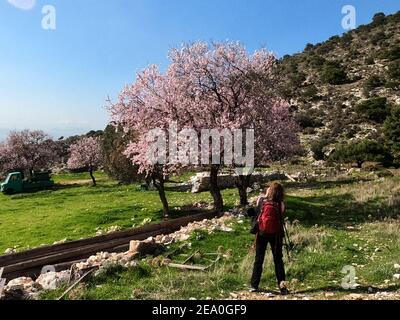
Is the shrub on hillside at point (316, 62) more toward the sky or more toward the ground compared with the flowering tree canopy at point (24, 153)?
more toward the sky

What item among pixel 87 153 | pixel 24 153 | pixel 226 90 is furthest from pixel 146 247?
pixel 24 153

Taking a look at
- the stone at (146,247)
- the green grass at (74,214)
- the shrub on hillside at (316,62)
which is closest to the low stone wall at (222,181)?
the green grass at (74,214)

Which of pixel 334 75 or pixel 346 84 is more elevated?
pixel 334 75

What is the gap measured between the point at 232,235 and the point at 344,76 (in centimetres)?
7104

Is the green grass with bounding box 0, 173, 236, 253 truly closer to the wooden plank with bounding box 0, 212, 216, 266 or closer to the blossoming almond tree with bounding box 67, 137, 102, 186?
the wooden plank with bounding box 0, 212, 216, 266

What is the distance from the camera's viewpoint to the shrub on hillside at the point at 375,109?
206 ft

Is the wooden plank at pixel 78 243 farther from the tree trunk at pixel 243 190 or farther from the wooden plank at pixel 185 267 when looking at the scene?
the wooden plank at pixel 185 267

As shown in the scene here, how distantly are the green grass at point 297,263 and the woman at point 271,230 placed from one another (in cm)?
67

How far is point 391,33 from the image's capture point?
287ft

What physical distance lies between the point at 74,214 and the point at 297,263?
843 inches

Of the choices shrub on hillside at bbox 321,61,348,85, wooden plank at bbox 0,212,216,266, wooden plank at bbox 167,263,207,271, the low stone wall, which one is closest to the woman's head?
wooden plank at bbox 167,263,207,271

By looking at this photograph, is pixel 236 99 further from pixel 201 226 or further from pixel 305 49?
pixel 305 49

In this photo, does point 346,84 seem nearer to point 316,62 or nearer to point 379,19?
point 316,62

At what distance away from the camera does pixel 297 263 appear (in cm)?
1244
